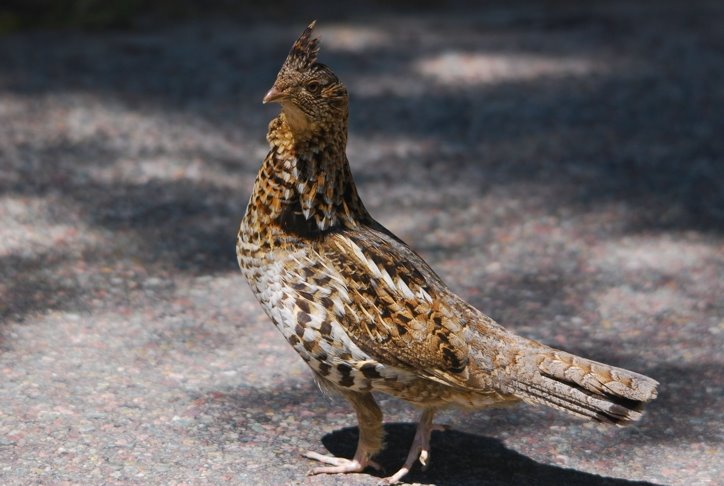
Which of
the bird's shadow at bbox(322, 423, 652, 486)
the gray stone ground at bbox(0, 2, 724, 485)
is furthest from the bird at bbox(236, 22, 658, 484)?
the gray stone ground at bbox(0, 2, 724, 485)

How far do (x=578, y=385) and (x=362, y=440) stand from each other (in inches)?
36.9

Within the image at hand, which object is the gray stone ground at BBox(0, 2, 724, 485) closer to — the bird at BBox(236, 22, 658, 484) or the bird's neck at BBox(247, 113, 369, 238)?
the bird at BBox(236, 22, 658, 484)

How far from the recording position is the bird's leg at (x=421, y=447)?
435 cm

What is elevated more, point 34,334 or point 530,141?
point 530,141

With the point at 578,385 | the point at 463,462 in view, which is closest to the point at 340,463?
the point at 463,462

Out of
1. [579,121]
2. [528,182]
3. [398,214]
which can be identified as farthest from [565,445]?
[579,121]

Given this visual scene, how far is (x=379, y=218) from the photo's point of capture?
7168 mm

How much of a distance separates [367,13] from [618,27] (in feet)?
8.63

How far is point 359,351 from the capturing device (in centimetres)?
410

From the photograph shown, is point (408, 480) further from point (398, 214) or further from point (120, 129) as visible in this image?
point (120, 129)

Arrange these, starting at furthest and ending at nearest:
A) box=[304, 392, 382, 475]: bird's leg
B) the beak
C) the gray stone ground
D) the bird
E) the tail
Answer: the gray stone ground < box=[304, 392, 382, 475]: bird's leg < the beak < the bird < the tail

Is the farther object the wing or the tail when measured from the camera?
the wing

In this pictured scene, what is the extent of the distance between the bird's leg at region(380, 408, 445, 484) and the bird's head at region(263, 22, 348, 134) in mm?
1249

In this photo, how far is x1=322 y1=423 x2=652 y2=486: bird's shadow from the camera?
14.4ft
